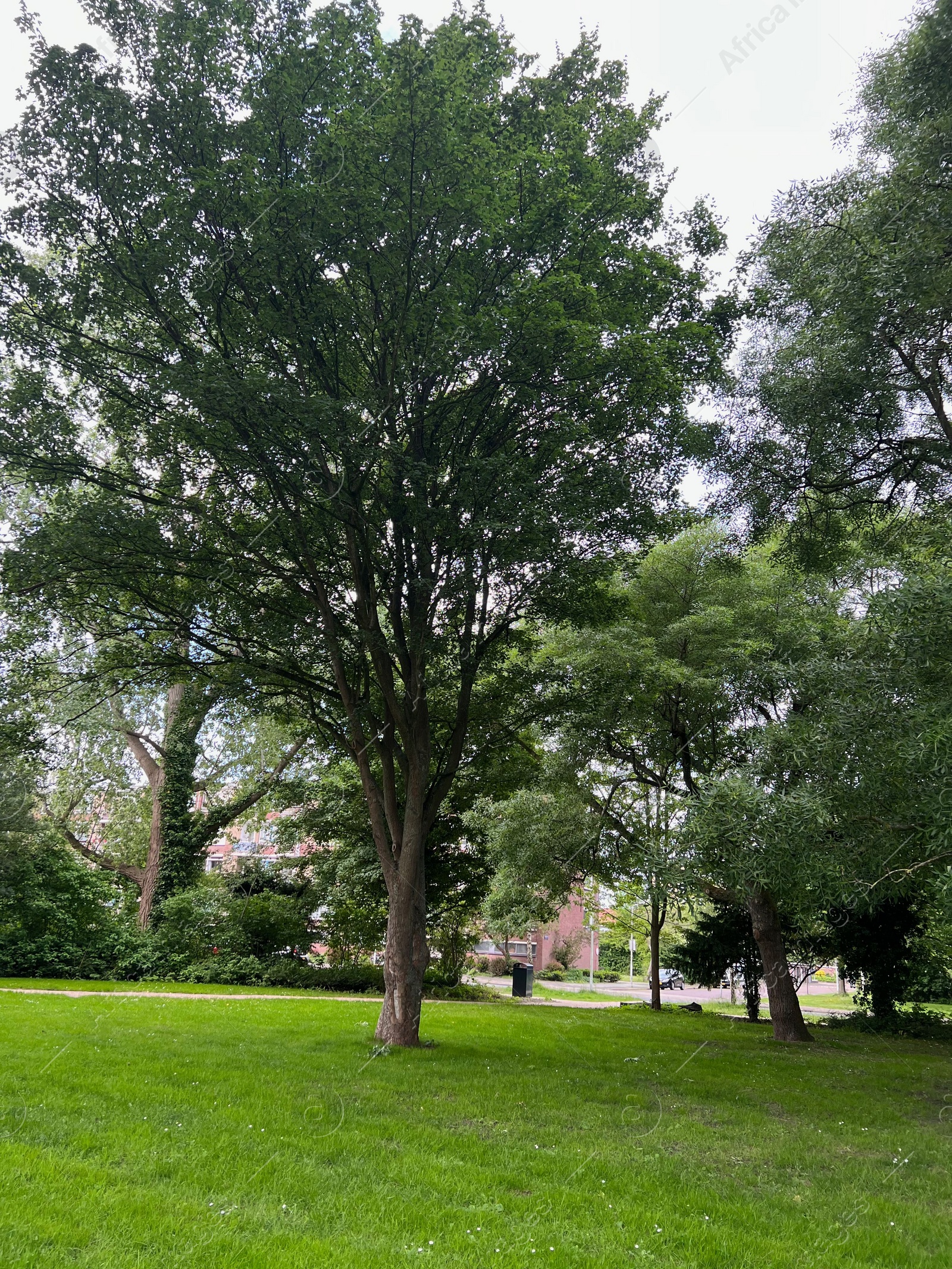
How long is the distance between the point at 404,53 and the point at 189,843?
68.2ft

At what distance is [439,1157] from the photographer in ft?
19.0

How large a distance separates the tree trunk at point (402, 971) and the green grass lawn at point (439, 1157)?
48cm

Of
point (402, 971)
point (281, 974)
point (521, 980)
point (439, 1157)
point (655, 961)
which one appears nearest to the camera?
point (439, 1157)

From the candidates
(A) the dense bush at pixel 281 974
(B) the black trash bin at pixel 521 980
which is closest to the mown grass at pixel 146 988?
(A) the dense bush at pixel 281 974

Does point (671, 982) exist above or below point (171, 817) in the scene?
below

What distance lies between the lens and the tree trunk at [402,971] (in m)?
10.7

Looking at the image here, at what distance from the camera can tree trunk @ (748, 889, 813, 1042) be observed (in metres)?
15.7

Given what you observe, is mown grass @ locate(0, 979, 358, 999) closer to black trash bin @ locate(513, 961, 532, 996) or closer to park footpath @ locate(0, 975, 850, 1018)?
park footpath @ locate(0, 975, 850, 1018)

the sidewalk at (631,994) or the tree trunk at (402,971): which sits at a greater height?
the tree trunk at (402,971)

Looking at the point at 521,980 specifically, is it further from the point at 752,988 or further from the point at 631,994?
the point at 631,994

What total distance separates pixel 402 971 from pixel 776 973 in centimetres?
869

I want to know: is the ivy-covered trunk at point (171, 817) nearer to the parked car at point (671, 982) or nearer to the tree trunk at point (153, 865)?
the tree trunk at point (153, 865)

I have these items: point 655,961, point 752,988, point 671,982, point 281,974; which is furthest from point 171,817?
point 671,982

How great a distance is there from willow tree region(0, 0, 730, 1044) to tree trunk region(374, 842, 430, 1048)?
0.15 ft
